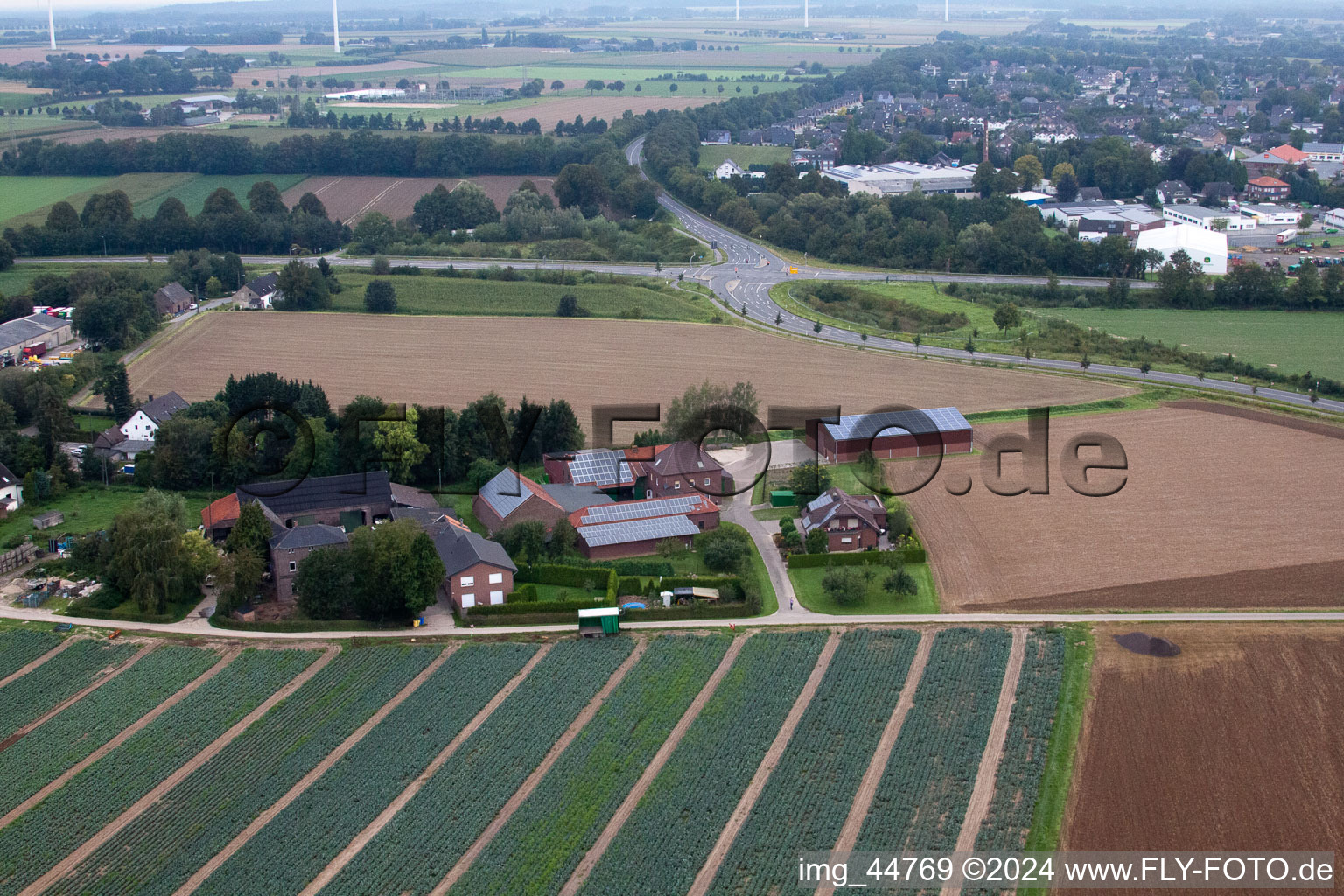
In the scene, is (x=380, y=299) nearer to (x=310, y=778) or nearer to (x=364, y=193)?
(x=364, y=193)

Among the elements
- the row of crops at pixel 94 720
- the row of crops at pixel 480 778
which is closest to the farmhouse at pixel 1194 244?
the row of crops at pixel 480 778

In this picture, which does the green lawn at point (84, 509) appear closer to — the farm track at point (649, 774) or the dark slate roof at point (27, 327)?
the farm track at point (649, 774)

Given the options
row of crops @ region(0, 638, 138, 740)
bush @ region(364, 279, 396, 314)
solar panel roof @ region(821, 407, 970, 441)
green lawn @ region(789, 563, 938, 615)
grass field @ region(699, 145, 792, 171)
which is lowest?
row of crops @ region(0, 638, 138, 740)

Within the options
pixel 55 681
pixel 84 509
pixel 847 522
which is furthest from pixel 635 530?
pixel 84 509

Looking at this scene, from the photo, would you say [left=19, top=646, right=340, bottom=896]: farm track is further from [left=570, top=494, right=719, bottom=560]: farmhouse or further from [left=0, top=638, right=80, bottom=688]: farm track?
[left=570, top=494, right=719, bottom=560]: farmhouse

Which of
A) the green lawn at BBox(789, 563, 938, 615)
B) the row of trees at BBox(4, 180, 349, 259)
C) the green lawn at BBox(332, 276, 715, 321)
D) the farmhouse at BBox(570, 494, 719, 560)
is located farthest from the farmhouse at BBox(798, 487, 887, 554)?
the row of trees at BBox(4, 180, 349, 259)
